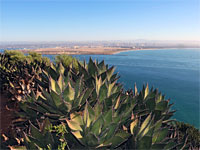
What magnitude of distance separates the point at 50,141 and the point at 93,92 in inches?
38.8

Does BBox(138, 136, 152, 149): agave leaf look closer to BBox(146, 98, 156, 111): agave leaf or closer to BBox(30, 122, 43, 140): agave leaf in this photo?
BBox(146, 98, 156, 111): agave leaf

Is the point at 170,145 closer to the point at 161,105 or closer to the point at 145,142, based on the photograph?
the point at 145,142

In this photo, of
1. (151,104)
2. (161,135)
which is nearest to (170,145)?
(161,135)

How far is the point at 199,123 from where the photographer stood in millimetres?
18500

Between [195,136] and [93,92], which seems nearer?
[93,92]

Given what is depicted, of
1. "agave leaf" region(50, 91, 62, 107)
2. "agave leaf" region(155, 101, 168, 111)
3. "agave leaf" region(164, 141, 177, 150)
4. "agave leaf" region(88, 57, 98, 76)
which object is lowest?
"agave leaf" region(164, 141, 177, 150)

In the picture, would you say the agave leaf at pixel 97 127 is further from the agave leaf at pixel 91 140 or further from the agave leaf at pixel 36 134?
the agave leaf at pixel 36 134

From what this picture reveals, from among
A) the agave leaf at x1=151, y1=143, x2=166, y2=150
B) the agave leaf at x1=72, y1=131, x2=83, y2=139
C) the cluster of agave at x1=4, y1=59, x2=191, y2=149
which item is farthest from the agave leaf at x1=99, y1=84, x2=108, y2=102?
the agave leaf at x1=151, y1=143, x2=166, y2=150

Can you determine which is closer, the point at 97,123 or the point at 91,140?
the point at 91,140

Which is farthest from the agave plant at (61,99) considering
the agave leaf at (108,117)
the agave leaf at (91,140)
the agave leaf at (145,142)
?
the agave leaf at (145,142)

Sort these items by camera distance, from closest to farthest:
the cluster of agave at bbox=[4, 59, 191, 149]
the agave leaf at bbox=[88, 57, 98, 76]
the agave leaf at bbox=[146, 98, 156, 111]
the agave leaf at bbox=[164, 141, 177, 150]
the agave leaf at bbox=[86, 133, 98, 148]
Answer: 1. the agave leaf at bbox=[86, 133, 98, 148]
2. the cluster of agave at bbox=[4, 59, 191, 149]
3. the agave leaf at bbox=[164, 141, 177, 150]
4. the agave leaf at bbox=[146, 98, 156, 111]
5. the agave leaf at bbox=[88, 57, 98, 76]

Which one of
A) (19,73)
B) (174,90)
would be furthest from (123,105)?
(174,90)

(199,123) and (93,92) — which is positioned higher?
(93,92)

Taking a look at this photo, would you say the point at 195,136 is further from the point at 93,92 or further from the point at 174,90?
the point at 174,90
